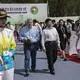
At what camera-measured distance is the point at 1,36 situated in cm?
607

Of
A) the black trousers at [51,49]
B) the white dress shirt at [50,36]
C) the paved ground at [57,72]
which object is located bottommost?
the paved ground at [57,72]

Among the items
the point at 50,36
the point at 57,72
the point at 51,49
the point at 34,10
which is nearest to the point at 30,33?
the point at 50,36

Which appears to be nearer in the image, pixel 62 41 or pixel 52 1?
pixel 62 41

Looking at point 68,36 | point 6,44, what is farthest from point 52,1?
point 6,44

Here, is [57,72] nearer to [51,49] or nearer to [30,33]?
[51,49]

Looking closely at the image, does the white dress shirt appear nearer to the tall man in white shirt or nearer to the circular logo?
the tall man in white shirt

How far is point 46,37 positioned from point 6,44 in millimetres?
5969

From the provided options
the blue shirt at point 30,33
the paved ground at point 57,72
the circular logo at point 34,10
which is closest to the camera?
the paved ground at point 57,72

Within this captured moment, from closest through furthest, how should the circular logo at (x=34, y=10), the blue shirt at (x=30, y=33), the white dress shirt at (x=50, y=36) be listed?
the blue shirt at (x=30, y=33) → the white dress shirt at (x=50, y=36) → the circular logo at (x=34, y=10)

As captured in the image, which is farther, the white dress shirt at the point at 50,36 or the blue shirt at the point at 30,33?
the white dress shirt at the point at 50,36

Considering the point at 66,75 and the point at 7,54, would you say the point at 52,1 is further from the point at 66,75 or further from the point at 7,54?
the point at 7,54

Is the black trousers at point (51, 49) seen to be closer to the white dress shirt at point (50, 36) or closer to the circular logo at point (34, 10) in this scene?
the white dress shirt at point (50, 36)

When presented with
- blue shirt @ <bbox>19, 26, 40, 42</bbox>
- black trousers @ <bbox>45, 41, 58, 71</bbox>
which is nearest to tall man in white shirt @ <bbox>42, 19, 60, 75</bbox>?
black trousers @ <bbox>45, 41, 58, 71</bbox>

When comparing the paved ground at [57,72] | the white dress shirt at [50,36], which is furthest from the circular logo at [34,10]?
A: the white dress shirt at [50,36]
